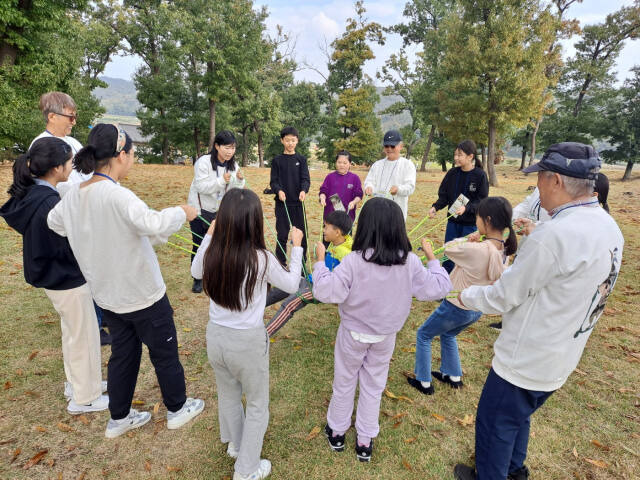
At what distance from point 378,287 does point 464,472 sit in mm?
1742

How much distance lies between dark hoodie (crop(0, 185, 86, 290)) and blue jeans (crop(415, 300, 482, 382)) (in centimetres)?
326

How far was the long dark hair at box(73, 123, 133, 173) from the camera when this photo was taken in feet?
7.34

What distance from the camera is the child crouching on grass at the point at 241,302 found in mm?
2064

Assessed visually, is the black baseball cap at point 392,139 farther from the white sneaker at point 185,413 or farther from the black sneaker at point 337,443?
the white sneaker at point 185,413

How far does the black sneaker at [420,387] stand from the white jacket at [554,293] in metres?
1.66

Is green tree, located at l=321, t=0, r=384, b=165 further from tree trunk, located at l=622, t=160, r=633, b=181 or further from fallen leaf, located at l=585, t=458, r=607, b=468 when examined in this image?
fallen leaf, located at l=585, t=458, r=607, b=468

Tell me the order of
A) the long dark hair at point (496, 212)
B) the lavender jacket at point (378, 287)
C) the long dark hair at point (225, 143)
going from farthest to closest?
the long dark hair at point (225, 143) → the long dark hair at point (496, 212) → the lavender jacket at point (378, 287)

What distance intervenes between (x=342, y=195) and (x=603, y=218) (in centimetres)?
404

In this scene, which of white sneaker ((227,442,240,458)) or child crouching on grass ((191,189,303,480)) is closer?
child crouching on grass ((191,189,303,480))

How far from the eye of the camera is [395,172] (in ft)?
17.7

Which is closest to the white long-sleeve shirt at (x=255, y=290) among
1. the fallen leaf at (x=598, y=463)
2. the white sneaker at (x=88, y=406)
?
the white sneaker at (x=88, y=406)

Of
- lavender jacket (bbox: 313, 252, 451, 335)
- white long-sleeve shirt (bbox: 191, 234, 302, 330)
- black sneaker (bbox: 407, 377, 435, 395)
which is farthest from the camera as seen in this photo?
black sneaker (bbox: 407, 377, 435, 395)

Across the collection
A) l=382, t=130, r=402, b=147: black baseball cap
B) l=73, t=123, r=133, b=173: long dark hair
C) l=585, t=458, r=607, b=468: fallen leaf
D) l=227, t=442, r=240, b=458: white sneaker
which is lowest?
l=227, t=442, r=240, b=458: white sneaker

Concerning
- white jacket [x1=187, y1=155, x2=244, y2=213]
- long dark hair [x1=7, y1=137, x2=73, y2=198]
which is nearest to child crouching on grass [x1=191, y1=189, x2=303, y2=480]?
long dark hair [x1=7, y1=137, x2=73, y2=198]
